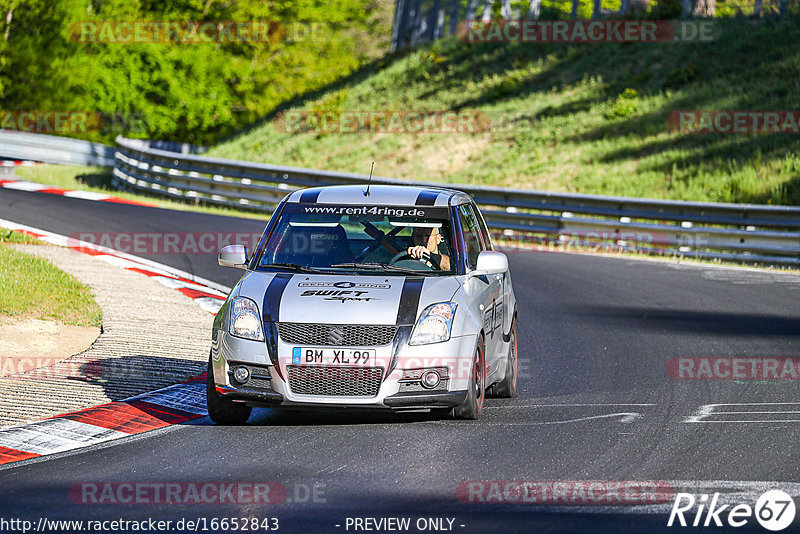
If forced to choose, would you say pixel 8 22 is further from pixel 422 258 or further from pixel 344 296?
pixel 344 296

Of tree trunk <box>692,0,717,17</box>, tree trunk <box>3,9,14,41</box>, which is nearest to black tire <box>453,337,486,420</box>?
tree trunk <box>692,0,717,17</box>

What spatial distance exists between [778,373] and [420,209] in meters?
4.01

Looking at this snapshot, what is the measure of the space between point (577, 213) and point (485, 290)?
15.0m

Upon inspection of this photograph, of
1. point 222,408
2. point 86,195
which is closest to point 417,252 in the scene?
point 222,408

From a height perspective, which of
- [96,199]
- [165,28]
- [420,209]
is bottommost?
[96,199]

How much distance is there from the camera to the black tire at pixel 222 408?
8219mm

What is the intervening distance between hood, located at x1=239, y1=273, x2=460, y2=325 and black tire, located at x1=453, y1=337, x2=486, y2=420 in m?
0.51

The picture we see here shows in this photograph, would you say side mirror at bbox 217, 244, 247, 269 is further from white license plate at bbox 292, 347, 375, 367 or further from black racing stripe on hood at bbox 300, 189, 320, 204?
white license plate at bbox 292, 347, 375, 367

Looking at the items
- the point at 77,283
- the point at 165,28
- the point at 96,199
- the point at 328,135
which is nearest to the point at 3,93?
the point at 165,28

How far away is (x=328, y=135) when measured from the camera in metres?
45.7

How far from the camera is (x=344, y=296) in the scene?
806 centimetres

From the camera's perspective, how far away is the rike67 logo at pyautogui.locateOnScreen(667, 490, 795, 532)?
579 centimetres

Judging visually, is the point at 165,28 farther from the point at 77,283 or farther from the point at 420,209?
the point at 420,209

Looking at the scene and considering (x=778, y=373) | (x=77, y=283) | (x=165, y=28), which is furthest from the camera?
(x=165, y=28)
